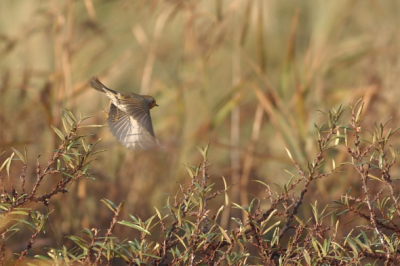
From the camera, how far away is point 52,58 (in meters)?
3.79

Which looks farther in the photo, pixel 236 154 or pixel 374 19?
pixel 374 19

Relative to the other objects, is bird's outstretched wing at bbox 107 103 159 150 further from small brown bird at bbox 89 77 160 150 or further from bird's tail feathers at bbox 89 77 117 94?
bird's tail feathers at bbox 89 77 117 94

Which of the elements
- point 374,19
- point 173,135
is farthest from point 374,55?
point 173,135

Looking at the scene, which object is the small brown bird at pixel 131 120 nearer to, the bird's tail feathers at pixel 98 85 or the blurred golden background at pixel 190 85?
the bird's tail feathers at pixel 98 85

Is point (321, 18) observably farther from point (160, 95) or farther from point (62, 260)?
point (62, 260)

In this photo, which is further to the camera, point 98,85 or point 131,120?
point 131,120

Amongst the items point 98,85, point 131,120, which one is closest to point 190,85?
point 131,120

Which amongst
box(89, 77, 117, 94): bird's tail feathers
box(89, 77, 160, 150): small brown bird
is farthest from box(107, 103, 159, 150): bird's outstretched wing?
box(89, 77, 117, 94): bird's tail feathers

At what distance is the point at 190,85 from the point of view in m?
2.97

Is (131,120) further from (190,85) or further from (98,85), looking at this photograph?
(190,85)

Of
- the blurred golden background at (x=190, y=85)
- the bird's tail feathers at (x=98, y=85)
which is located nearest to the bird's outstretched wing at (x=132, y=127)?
the bird's tail feathers at (x=98, y=85)

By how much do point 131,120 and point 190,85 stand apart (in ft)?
3.23

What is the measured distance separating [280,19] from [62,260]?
11.5 ft

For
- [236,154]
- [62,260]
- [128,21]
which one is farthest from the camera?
[128,21]
